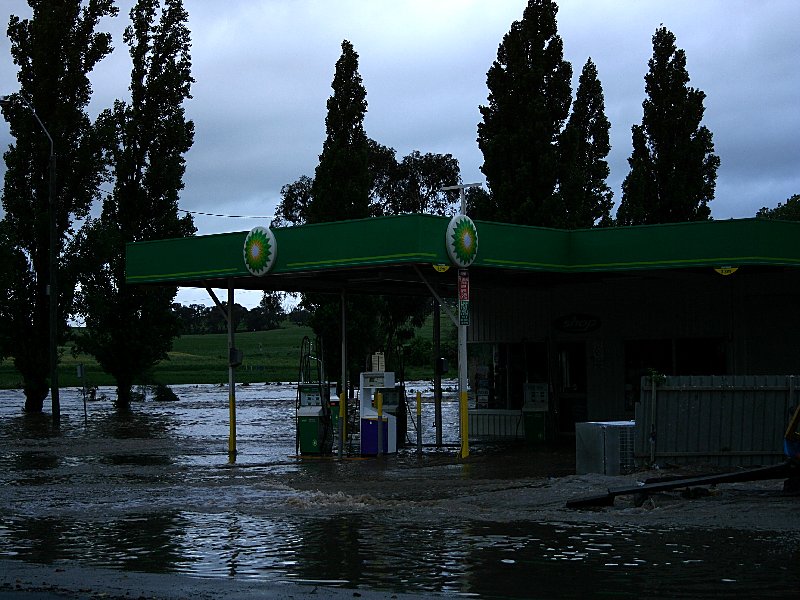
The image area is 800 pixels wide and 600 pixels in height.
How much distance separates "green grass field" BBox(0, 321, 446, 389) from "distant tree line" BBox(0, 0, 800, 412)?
2320cm

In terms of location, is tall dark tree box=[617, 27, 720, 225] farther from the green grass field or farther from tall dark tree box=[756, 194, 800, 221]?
tall dark tree box=[756, 194, 800, 221]

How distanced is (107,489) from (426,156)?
50150 mm

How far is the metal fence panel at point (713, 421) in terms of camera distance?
18.6 meters

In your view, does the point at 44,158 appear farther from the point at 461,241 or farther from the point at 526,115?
the point at 461,241

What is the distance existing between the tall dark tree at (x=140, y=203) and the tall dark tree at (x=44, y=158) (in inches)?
46.8

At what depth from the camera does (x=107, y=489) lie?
63.4 ft

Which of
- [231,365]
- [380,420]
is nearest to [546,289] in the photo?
[380,420]

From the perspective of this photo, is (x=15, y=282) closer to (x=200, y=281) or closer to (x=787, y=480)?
(x=200, y=281)

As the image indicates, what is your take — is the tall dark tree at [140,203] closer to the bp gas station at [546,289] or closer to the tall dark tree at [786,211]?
the bp gas station at [546,289]

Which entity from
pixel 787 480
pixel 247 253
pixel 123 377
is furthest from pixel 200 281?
pixel 123 377

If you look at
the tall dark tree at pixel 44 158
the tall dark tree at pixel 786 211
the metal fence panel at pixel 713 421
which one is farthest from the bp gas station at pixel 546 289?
the tall dark tree at pixel 786 211

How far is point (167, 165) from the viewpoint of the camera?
51281mm

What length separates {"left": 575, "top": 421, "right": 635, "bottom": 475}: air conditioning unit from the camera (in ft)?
60.6

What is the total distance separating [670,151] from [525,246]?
22.2 metres
